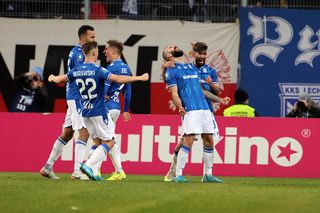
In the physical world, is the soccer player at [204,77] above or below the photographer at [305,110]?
above

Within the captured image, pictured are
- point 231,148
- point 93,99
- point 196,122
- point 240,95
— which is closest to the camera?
point 93,99

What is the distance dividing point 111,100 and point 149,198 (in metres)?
5.25

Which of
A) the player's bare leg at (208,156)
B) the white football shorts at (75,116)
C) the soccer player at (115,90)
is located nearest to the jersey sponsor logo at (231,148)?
the soccer player at (115,90)

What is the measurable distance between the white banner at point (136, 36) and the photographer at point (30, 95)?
199cm

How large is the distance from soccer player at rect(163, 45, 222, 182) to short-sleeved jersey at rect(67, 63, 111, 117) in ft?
4.02

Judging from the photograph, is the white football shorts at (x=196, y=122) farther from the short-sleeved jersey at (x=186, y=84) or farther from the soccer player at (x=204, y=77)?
the soccer player at (x=204, y=77)

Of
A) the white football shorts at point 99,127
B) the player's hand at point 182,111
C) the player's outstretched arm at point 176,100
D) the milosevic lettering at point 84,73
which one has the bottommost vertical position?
the white football shorts at point 99,127

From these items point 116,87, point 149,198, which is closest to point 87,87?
point 116,87

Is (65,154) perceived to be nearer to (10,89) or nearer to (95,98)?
(10,89)

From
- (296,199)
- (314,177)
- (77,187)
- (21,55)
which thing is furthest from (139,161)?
(296,199)

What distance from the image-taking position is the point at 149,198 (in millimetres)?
12398

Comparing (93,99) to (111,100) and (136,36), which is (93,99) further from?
(136,36)

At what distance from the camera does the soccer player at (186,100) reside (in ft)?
53.0

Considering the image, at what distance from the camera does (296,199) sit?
1268 cm
